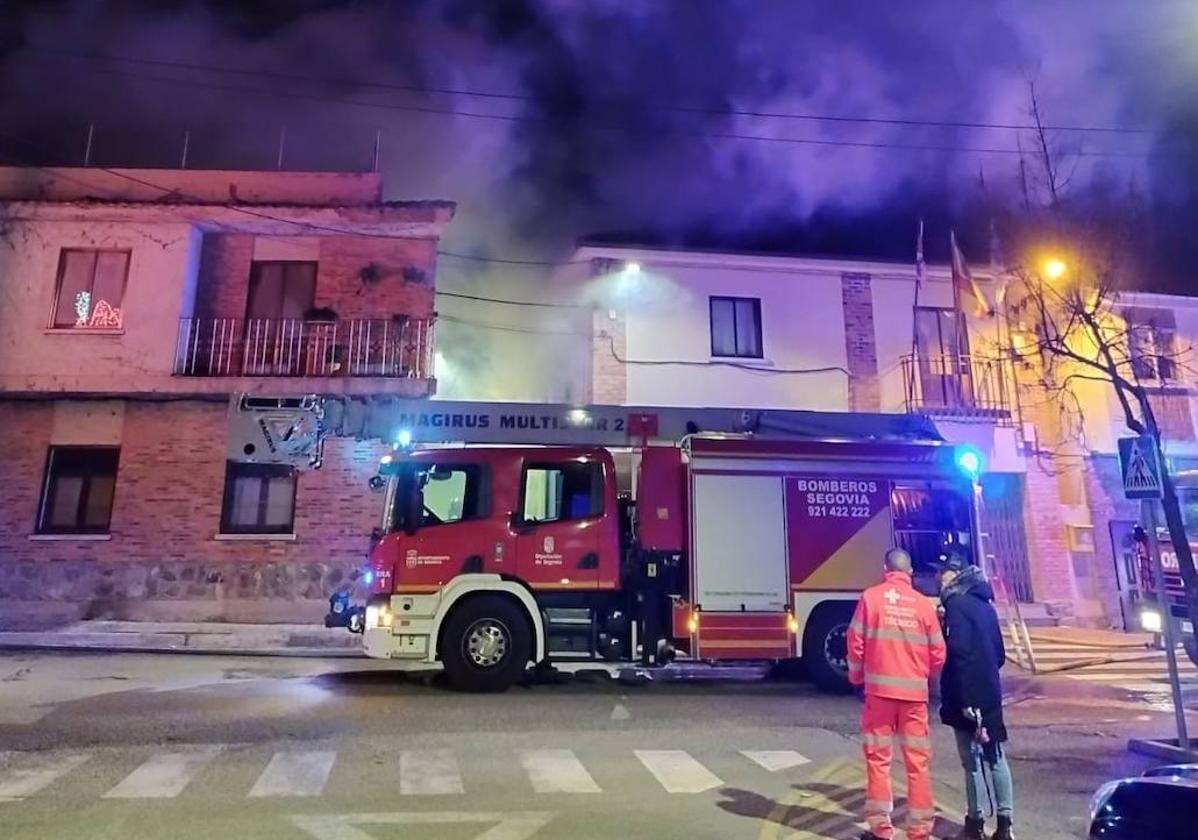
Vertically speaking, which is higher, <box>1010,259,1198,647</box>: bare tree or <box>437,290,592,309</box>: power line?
<box>437,290,592,309</box>: power line

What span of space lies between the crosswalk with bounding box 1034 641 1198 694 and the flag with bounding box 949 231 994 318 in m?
6.70

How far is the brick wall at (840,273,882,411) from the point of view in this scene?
1677cm

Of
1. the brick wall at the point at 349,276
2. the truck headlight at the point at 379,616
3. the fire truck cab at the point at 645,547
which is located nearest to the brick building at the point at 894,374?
the brick wall at the point at 349,276

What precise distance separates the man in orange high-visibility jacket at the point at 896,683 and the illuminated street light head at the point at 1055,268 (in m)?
6.77

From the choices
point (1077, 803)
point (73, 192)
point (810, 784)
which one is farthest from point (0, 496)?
point (1077, 803)

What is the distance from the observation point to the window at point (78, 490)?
14.8m

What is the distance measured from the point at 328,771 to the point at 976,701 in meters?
4.36

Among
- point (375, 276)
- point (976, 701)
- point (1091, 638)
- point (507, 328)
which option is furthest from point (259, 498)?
point (1091, 638)

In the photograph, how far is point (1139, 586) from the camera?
11047 millimetres

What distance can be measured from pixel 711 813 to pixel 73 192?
666 inches

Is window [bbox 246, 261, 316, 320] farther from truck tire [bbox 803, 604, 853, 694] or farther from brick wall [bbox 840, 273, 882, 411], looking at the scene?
truck tire [bbox 803, 604, 853, 694]

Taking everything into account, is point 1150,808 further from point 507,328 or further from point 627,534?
point 507,328

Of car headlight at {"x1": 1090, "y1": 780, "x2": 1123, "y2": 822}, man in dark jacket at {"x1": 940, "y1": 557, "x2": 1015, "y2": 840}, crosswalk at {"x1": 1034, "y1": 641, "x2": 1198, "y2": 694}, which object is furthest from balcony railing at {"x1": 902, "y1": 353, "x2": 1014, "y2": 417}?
car headlight at {"x1": 1090, "y1": 780, "x2": 1123, "y2": 822}

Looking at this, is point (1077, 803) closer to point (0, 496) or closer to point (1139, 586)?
point (1139, 586)
